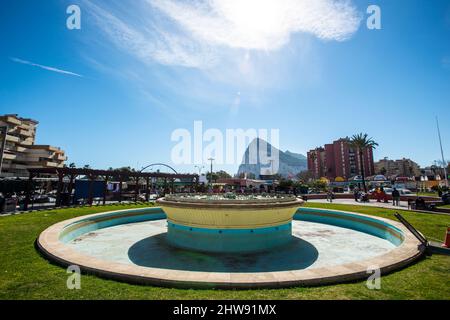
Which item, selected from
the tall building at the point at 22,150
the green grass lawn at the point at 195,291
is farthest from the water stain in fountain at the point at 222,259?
the tall building at the point at 22,150

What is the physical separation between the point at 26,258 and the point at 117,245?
4.00 metres

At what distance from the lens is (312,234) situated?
14.0m

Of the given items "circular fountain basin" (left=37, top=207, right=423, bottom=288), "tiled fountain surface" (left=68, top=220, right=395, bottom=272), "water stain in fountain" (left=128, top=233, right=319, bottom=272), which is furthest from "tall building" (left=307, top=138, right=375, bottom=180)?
"water stain in fountain" (left=128, top=233, right=319, bottom=272)

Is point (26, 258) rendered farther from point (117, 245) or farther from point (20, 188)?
point (20, 188)

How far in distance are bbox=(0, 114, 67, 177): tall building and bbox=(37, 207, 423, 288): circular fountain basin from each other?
193ft

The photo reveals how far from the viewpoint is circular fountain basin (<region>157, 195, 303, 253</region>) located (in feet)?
33.8

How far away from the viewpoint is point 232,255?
991 centimetres

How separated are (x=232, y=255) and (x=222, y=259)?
0.70m

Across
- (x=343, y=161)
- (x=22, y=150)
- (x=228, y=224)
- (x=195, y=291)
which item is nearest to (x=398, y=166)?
(x=343, y=161)

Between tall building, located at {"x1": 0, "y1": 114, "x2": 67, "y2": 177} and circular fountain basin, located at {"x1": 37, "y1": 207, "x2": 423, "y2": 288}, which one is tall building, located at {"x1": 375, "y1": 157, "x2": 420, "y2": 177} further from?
tall building, located at {"x1": 0, "y1": 114, "x2": 67, "y2": 177}

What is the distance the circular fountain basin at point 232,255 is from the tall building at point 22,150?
58.8 m

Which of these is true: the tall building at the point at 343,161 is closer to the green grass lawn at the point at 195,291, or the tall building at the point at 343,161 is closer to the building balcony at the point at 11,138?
the building balcony at the point at 11,138

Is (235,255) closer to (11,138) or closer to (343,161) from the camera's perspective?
(11,138)
